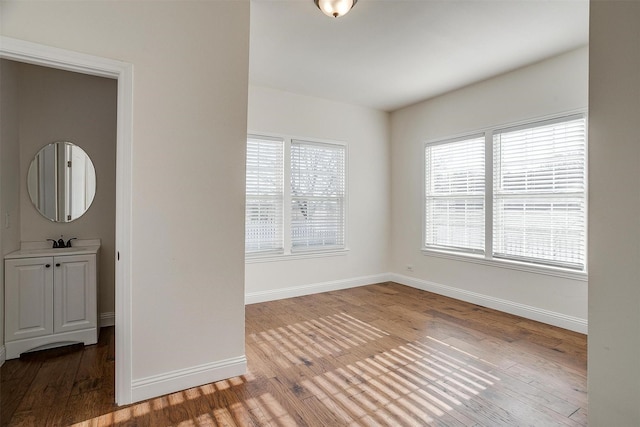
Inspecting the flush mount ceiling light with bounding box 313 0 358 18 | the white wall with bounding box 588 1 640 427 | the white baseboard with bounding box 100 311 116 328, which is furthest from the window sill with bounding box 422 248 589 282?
the white baseboard with bounding box 100 311 116 328

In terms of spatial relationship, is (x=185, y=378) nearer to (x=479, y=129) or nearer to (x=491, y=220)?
(x=491, y=220)

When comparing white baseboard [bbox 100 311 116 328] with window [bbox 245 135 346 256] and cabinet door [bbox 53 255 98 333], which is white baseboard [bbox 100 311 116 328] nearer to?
cabinet door [bbox 53 255 98 333]

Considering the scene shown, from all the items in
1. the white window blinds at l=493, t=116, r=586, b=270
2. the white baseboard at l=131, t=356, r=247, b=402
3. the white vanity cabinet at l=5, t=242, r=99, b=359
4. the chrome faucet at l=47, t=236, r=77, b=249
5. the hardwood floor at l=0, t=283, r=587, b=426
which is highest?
the white window blinds at l=493, t=116, r=586, b=270

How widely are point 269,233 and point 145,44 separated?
2.78 m

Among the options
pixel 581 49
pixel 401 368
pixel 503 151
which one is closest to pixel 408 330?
pixel 401 368

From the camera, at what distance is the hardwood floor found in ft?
6.41

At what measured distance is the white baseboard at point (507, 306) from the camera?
3359mm

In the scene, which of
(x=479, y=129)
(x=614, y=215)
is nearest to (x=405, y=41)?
(x=479, y=129)

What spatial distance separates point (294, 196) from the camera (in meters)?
4.67

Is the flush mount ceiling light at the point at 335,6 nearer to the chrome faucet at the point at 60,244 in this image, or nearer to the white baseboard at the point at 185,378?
the white baseboard at the point at 185,378

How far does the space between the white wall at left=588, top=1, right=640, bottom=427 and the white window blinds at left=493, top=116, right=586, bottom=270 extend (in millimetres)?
2452

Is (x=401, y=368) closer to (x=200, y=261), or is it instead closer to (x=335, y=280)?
(x=200, y=261)

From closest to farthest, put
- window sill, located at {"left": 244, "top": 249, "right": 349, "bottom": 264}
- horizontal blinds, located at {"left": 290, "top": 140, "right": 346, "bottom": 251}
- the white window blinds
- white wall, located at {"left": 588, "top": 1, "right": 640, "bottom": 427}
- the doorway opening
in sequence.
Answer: white wall, located at {"left": 588, "top": 1, "right": 640, "bottom": 427}
the doorway opening
the white window blinds
window sill, located at {"left": 244, "top": 249, "right": 349, "bottom": 264}
horizontal blinds, located at {"left": 290, "top": 140, "right": 346, "bottom": 251}

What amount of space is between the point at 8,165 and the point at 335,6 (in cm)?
295
